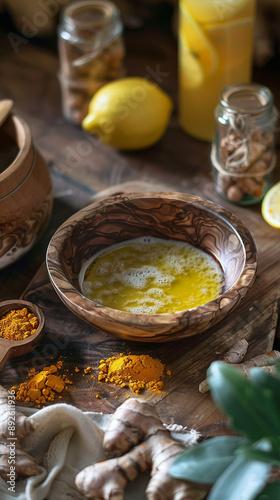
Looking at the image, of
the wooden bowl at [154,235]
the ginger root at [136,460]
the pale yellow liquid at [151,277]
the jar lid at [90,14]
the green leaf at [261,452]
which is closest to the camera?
the green leaf at [261,452]

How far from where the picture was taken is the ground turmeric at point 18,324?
3.25 feet

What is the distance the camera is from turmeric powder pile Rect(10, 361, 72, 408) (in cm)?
94

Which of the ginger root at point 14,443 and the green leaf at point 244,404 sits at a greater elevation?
the green leaf at point 244,404

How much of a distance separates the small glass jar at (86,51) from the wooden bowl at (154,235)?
1.66 ft

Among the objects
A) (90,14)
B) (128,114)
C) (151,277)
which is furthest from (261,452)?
(90,14)

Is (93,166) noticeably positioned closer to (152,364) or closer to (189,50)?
(189,50)

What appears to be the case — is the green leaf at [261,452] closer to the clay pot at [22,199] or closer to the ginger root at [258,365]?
the ginger root at [258,365]

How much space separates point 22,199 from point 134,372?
1.20 ft

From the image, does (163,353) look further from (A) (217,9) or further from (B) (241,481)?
(A) (217,9)

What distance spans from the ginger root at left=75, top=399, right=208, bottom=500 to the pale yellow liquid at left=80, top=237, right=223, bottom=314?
20cm

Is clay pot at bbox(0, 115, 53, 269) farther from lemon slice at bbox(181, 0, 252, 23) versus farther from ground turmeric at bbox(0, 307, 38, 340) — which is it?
lemon slice at bbox(181, 0, 252, 23)

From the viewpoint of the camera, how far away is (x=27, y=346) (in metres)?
0.98

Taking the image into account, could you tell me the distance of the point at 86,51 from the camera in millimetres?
1491

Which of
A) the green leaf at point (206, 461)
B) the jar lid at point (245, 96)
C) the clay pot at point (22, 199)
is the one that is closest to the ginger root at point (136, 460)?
the green leaf at point (206, 461)
